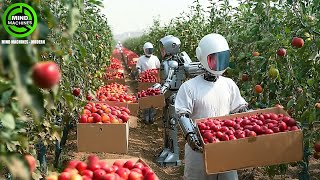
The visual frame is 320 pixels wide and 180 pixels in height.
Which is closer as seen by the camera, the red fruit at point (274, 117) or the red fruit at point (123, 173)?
the red fruit at point (123, 173)

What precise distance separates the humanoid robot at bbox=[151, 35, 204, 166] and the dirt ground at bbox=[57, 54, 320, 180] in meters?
0.18

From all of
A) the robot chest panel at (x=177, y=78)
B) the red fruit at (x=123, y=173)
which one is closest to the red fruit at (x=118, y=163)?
the red fruit at (x=123, y=173)

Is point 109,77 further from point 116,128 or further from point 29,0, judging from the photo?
point 29,0

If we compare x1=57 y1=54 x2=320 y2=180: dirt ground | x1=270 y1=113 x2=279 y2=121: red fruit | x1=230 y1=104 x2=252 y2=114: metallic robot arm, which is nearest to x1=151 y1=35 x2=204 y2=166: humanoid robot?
x1=57 y1=54 x2=320 y2=180: dirt ground

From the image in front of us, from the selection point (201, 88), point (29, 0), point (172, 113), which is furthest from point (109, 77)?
point (29, 0)

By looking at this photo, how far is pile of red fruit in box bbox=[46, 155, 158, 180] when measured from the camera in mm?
2168

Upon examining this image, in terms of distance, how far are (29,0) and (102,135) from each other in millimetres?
2548

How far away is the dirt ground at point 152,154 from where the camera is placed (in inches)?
199

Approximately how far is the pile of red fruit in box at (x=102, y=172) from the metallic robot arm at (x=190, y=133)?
571 mm

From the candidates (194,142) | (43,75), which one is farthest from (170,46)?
(43,75)

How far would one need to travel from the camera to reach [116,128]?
3.79 metres

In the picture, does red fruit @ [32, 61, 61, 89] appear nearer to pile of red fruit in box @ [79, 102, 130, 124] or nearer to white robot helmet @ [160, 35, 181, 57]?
pile of red fruit in box @ [79, 102, 130, 124]

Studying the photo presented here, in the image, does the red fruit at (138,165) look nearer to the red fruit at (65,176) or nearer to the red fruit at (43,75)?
the red fruit at (65,176)

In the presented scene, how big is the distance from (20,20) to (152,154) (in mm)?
5236
